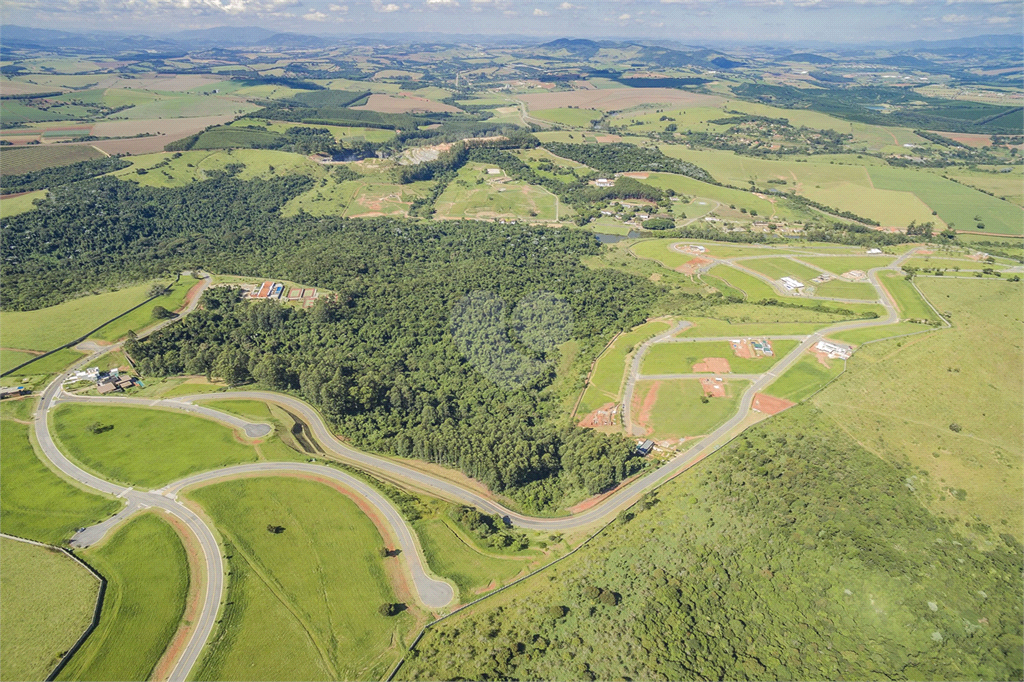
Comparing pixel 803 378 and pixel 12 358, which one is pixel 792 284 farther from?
pixel 12 358

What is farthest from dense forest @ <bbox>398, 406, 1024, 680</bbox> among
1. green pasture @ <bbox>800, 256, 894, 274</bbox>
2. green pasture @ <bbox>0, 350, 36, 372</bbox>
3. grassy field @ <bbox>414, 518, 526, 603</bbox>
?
green pasture @ <bbox>0, 350, 36, 372</bbox>

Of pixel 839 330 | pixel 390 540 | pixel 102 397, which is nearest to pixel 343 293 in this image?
pixel 102 397

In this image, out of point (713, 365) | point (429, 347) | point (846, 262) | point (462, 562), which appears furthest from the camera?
point (846, 262)

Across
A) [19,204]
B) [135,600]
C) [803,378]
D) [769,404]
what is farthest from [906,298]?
[19,204]

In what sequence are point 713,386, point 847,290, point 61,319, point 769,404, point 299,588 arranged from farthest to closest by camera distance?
point 847,290 → point 61,319 → point 713,386 → point 769,404 → point 299,588

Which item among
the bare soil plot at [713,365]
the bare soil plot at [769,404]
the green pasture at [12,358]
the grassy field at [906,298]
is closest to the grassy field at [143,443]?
the green pasture at [12,358]

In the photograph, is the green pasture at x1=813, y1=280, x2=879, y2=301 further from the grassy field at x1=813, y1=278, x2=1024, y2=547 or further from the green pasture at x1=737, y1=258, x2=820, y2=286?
the grassy field at x1=813, y1=278, x2=1024, y2=547
